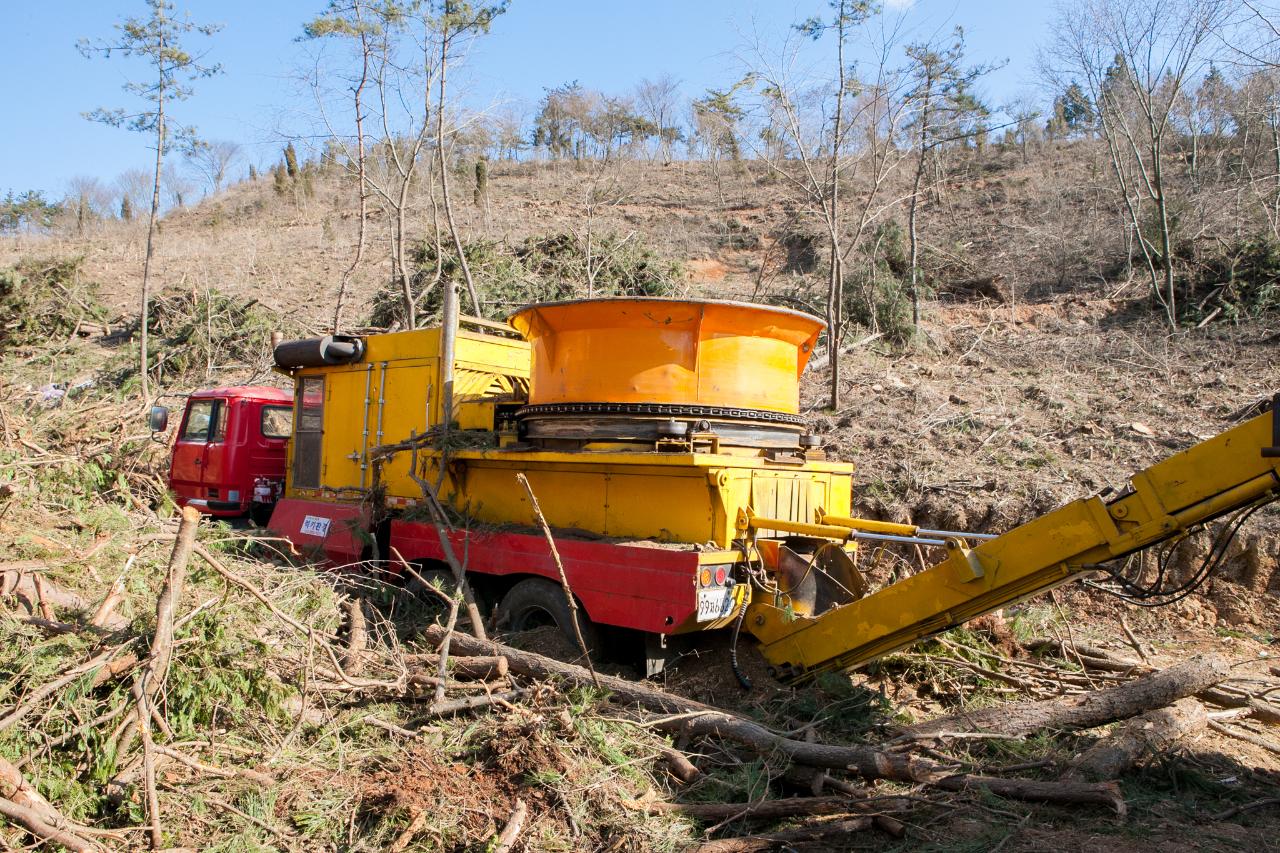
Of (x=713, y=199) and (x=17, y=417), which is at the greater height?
(x=713, y=199)

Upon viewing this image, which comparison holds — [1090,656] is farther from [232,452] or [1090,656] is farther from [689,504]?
[232,452]

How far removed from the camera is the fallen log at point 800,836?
4.11 metres

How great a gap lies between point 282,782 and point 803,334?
4.57 m

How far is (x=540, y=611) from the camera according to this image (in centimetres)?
671

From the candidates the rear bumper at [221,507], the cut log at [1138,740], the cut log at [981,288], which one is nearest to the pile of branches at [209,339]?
the rear bumper at [221,507]

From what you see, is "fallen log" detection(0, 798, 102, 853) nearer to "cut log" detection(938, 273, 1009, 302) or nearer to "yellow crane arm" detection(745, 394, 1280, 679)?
"yellow crane arm" detection(745, 394, 1280, 679)

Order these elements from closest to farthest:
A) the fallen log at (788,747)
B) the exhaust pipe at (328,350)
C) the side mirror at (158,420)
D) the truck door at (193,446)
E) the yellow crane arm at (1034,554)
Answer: the yellow crane arm at (1034,554) < the fallen log at (788,747) < the exhaust pipe at (328,350) < the side mirror at (158,420) < the truck door at (193,446)

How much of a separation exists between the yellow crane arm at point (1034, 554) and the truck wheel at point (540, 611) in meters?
1.14

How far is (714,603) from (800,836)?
169 centimetres

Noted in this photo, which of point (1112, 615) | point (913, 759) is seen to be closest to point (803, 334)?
point (913, 759)

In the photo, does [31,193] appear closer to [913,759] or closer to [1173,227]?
Result: [1173,227]

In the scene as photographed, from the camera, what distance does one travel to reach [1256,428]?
12.9 feet

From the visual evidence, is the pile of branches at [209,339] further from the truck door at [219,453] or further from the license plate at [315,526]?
the license plate at [315,526]

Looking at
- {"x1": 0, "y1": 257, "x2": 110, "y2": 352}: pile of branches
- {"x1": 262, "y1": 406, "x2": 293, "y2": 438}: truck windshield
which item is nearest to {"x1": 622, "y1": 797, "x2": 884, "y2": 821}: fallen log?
{"x1": 262, "y1": 406, "x2": 293, "y2": 438}: truck windshield
